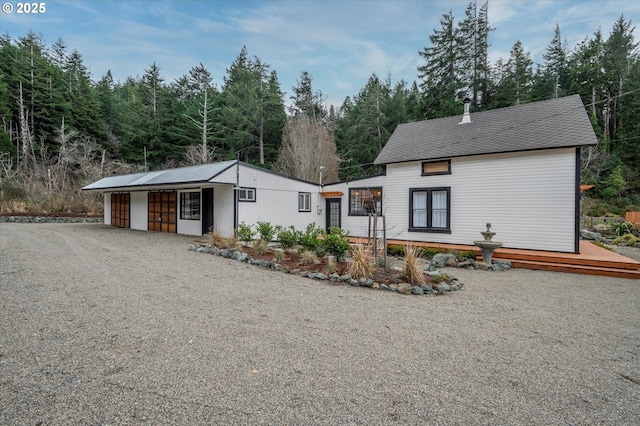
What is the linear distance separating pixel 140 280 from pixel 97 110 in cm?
3331

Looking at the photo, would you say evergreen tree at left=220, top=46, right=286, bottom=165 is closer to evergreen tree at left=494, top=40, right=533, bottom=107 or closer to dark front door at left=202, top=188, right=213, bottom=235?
dark front door at left=202, top=188, right=213, bottom=235

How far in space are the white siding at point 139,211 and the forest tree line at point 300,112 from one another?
729cm

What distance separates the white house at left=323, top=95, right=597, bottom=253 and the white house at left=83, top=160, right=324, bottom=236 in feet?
8.87

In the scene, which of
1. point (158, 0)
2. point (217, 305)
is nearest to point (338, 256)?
point (217, 305)

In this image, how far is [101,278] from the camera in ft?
17.0

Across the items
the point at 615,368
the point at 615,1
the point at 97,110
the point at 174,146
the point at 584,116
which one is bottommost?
A: the point at 615,368

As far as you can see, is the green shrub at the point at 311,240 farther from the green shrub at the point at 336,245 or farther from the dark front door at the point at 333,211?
the dark front door at the point at 333,211

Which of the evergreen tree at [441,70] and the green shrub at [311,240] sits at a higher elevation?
the evergreen tree at [441,70]

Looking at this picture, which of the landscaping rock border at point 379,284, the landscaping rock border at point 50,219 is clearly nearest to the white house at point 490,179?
the landscaping rock border at point 379,284

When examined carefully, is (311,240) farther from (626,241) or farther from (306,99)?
(306,99)

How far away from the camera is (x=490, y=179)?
8742 mm

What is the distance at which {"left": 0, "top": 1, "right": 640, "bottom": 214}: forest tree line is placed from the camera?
Result: 20906mm

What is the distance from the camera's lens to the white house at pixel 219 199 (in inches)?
407

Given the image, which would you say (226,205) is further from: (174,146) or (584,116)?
(174,146)
